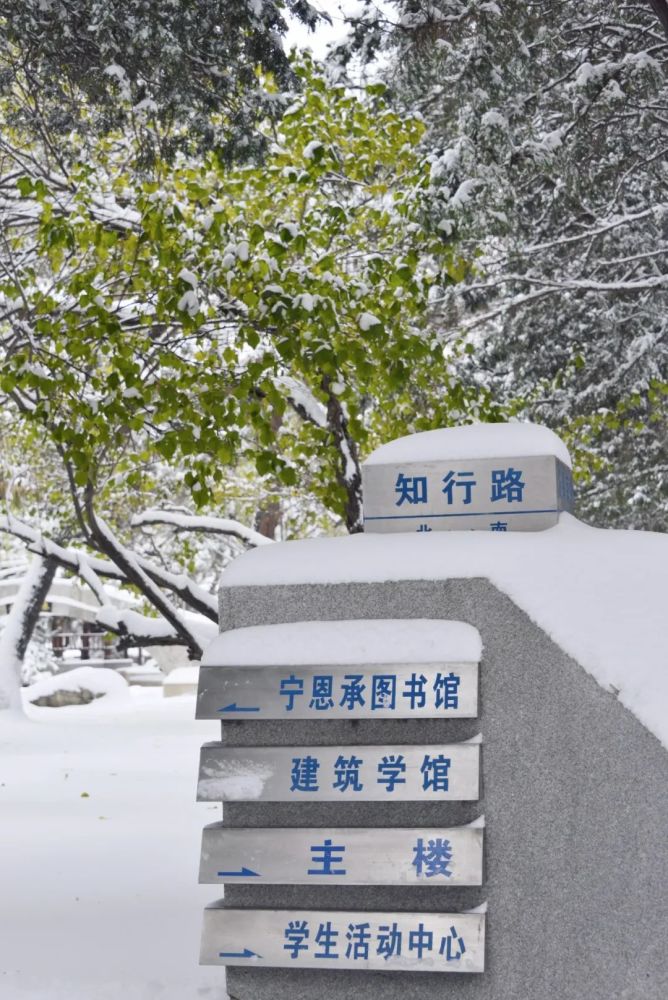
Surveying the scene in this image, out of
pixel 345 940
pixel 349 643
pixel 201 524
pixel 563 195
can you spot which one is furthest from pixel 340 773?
pixel 563 195

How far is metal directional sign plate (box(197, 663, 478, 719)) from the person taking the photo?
419 cm

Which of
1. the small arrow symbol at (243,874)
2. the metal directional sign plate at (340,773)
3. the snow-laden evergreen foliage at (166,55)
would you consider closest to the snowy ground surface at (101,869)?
the small arrow symbol at (243,874)

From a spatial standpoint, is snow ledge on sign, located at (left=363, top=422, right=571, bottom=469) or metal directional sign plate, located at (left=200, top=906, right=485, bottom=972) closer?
metal directional sign plate, located at (left=200, top=906, right=485, bottom=972)

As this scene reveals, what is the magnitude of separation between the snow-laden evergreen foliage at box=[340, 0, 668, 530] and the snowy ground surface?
4833mm

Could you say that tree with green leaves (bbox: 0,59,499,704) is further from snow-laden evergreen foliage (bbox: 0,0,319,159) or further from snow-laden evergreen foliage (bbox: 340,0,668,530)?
snow-laden evergreen foliage (bbox: 340,0,668,530)

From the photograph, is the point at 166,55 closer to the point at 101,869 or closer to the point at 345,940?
the point at 345,940

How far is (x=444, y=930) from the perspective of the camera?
411 cm

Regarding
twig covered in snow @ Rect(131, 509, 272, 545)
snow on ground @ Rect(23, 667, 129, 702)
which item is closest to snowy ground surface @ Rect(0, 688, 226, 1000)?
twig covered in snow @ Rect(131, 509, 272, 545)


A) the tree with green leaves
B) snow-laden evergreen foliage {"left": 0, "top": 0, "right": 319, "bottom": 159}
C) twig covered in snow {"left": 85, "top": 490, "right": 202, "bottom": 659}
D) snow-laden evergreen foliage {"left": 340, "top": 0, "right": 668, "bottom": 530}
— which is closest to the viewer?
snow-laden evergreen foliage {"left": 0, "top": 0, "right": 319, "bottom": 159}

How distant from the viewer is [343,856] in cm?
423

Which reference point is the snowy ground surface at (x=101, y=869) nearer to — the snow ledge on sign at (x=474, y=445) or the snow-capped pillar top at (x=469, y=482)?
the snow-capped pillar top at (x=469, y=482)

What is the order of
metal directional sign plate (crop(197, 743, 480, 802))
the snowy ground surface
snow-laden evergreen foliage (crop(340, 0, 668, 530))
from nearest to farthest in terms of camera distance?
metal directional sign plate (crop(197, 743, 480, 802)) < the snowy ground surface < snow-laden evergreen foliage (crop(340, 0, 668, 530))

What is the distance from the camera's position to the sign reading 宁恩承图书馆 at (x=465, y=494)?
15.1 ft

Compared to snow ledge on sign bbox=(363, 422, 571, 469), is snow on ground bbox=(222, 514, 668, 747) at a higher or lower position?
lower
